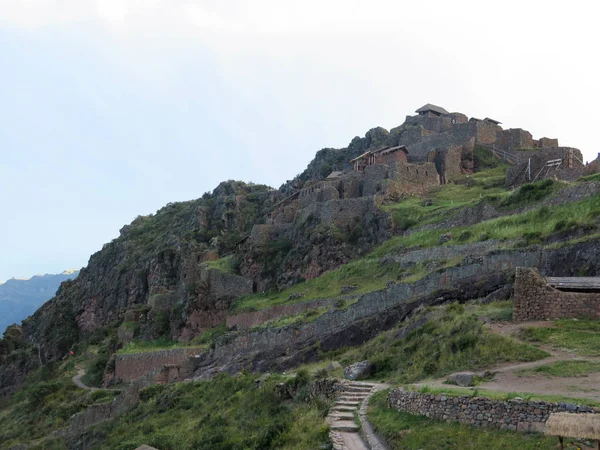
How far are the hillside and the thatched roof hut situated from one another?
579cm

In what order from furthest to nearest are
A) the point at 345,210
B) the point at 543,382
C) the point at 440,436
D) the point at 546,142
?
the point at 546,142, the point at 345,210, the point at 543,382, the point at 440,436

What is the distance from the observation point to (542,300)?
65.1ft

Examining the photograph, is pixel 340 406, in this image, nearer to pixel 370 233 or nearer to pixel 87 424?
pixel 87 424

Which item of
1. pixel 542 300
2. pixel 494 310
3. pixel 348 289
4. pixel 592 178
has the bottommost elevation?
pixel 494 310

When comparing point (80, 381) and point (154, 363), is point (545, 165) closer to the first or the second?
point (154, 363)

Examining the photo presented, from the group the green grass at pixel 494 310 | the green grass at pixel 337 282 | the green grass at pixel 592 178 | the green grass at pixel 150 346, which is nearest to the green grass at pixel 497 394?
the green grass at pixel 494 310

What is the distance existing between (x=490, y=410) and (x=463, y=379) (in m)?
2.55

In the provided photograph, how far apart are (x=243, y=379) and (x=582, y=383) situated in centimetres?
1621

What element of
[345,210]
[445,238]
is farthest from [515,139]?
[445,238]

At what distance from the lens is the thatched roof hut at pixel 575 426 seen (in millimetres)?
10977

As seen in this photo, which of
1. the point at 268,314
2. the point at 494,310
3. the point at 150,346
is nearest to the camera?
the point at 494,310

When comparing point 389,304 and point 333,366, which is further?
point 389,304

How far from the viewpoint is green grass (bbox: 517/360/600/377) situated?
15.4 meters

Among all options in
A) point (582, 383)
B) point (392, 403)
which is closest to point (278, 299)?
point (392, 403)
